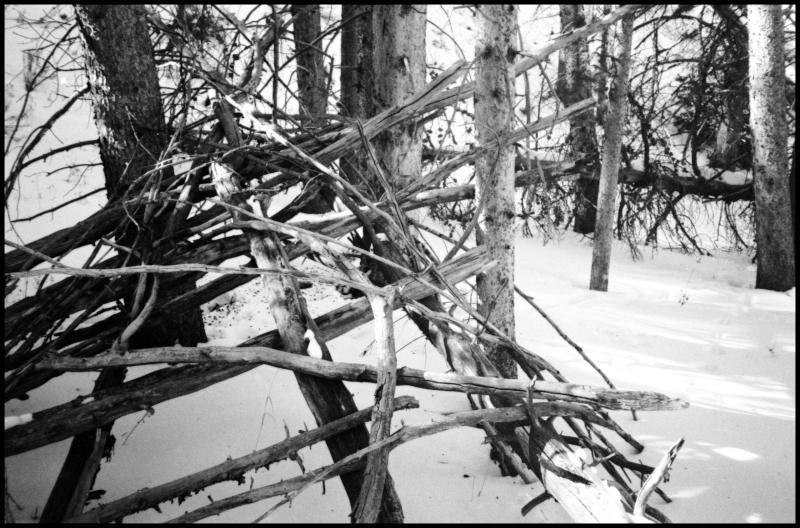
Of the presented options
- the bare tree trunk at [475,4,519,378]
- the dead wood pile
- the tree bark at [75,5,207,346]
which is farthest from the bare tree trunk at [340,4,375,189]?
the dead wood pile

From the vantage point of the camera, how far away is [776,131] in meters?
5.79

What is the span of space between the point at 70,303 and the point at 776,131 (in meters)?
6.87

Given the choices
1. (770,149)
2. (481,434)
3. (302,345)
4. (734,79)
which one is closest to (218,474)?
(302,345)

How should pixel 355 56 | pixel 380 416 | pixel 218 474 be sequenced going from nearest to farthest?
pixel 380 416, pixel 218 474, pixel 355 56

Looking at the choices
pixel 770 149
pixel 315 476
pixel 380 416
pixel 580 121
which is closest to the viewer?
pixel 315 476

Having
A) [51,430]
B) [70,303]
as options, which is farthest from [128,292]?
[51,430]

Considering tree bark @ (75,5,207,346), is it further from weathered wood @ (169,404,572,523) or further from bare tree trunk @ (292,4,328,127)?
bare tree trunk @ (292,4,328,127)

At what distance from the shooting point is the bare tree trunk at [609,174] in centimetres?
581

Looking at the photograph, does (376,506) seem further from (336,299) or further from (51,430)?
(336,299)

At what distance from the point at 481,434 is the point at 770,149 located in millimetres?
5263

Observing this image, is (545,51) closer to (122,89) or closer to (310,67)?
(122,89)

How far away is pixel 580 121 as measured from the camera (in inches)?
329

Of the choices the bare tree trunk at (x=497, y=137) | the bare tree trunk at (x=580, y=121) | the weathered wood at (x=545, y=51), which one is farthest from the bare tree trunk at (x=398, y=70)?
the bare tree trunk at (x=580, y=121)

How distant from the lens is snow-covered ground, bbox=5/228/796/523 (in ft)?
7.59
